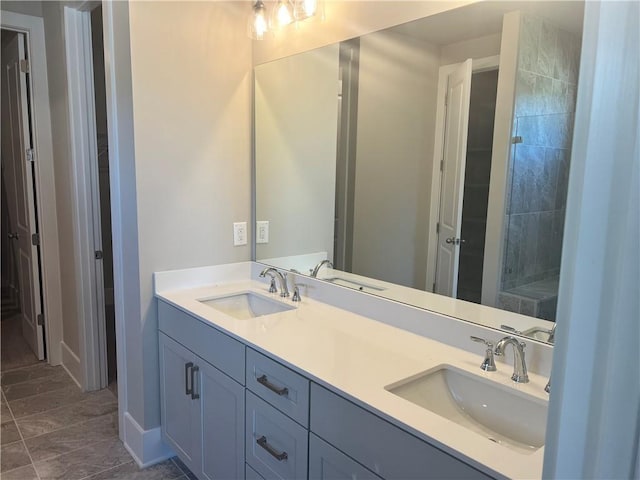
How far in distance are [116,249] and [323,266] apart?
3.19 feet

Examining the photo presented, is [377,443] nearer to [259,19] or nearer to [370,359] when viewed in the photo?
[370,359]

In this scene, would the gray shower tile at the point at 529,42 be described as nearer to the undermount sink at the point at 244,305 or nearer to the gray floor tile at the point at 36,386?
the undermount sink at the point at 244,305

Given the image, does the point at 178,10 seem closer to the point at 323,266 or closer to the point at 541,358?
the point at 323,266

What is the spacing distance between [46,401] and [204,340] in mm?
1616

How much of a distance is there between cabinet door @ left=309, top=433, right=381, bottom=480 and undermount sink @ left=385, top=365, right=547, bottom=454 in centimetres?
21

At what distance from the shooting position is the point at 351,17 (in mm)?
1866

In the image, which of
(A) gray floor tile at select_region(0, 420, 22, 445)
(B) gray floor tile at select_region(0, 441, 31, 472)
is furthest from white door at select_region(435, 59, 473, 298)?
(A) gray floor tile at select_region(0, 420, 22, 445)

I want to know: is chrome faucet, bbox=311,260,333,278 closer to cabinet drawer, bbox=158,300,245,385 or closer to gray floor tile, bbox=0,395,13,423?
cabinet drawer, bbox=158,300,245,385

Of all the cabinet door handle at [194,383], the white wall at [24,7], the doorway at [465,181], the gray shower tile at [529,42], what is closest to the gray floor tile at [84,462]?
the cabinet door handle at [194,383]

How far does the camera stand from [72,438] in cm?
239

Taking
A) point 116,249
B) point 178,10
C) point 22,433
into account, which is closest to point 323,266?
point 116,249

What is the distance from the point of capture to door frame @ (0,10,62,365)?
2.90 meters

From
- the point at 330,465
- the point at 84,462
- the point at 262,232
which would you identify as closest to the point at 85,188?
the point at 262,232

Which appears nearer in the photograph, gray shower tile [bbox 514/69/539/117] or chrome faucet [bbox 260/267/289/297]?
gray shower tile [bbox 514/69/539/117]
